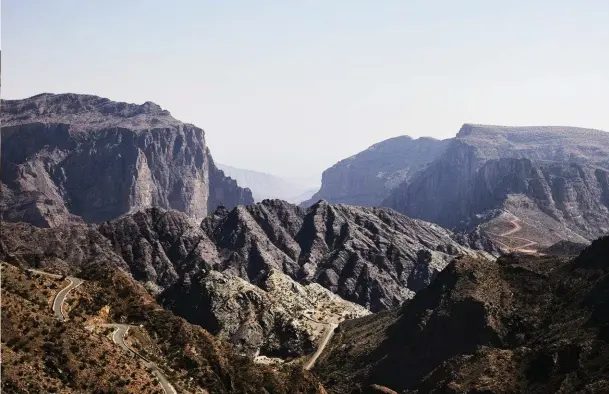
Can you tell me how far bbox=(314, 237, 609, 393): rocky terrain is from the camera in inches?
2992

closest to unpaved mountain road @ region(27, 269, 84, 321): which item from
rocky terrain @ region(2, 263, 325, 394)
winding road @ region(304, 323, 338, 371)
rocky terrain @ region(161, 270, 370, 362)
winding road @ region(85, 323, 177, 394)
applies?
rocky terrain @ region(2, 263, 325, 394)

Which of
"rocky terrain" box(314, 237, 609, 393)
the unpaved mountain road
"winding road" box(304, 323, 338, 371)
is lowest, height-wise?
"winding road" box(304, 323, 338, 371)

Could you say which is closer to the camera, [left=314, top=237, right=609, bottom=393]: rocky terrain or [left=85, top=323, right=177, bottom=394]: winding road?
[left=85, top=323, right=177, bottom=394]: winding road

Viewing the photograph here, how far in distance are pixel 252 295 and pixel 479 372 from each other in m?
57.1

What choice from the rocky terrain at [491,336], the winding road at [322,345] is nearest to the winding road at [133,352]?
the rocky terrain at [491,336]

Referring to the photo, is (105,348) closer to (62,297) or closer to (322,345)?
(62,297)

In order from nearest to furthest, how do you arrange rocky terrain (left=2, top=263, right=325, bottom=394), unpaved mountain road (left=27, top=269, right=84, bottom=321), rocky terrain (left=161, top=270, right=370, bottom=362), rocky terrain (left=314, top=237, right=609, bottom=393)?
rocky terrain (left=2, top=263, right=325, bottom=394) < unpaved mountain road (left=27, top=269, right=84, bottom=321) < rocky terrain (left=314, top=237, right=609, bottom=393) < rocky terrain (left=161, top=270, right=370, bottom=362)

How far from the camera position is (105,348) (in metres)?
60.8

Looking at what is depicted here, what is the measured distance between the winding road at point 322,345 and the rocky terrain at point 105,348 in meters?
31.9

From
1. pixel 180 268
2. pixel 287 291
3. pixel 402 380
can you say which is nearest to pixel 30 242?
pixel 180 268

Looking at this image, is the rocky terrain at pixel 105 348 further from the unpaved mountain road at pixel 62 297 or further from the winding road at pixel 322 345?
the winding road at pixel 322 345

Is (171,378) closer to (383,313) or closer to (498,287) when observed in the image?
(498,287)

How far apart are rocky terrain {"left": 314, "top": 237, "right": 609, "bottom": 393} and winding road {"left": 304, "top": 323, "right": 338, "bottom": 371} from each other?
148 cm

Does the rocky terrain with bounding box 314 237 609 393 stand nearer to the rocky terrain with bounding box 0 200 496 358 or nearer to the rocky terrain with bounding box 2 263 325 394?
the rocky terrain with bounding box 0 200 496 358
